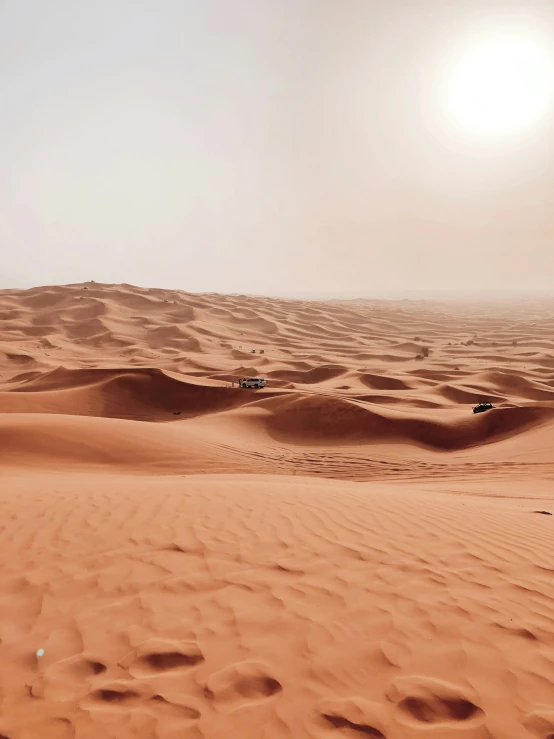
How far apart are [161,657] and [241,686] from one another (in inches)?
20.5

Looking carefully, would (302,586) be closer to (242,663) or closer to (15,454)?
(242,663)

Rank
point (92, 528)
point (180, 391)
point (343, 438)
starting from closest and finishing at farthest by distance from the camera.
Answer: point (92, 528) → point (343, 438) → point (180, 391)

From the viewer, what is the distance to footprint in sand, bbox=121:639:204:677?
2799mm

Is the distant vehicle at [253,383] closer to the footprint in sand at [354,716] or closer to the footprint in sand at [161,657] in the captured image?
the footprint in sand at [161,657]

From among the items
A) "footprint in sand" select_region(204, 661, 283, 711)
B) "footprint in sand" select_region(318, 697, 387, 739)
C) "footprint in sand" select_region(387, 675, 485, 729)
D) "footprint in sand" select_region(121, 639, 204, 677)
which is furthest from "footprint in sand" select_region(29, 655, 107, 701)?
"footprint in sand" select_region(387, 675, 485, 729)

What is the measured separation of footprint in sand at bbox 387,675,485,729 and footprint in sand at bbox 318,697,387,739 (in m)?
0.12

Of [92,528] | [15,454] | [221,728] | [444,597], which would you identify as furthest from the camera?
[15,454]

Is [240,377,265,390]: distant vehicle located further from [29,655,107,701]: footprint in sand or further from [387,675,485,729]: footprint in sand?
[387,675,485,729]: footprint in sand

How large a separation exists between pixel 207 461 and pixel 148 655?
27.0 feet

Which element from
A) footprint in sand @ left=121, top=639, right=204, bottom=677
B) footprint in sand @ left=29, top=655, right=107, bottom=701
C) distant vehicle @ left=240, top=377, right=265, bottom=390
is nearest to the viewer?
footprint in sand @ left=29, top=655, right=107, bottom=701

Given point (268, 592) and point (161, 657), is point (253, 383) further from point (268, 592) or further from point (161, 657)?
point (161, 657)

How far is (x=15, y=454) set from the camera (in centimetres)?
1054

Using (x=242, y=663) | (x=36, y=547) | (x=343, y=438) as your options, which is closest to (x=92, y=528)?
(x=36, y=547)

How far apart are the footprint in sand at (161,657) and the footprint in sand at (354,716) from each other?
0.77 meters
